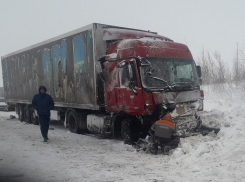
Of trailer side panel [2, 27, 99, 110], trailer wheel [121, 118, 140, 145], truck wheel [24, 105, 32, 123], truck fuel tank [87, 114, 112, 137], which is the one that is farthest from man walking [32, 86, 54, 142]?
truck wheel [24, 105, 32, 123]

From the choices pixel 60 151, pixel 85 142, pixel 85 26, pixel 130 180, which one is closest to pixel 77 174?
pixel 130 180

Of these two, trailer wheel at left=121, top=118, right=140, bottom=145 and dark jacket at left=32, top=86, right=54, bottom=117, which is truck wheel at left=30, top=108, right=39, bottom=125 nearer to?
dark jacket at left=32, top=86, right=54, bottom=117

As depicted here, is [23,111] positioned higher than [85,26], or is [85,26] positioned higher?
[85,26]

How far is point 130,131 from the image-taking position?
8562mm

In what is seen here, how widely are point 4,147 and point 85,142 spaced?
2.43m

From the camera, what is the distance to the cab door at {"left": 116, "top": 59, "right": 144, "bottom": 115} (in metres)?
7.90

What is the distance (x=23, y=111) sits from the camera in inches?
671

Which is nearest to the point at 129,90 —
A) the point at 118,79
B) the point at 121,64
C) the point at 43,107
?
the point at 118,79

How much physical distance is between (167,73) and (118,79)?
1.50 metres

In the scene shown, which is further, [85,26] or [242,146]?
[85,26]

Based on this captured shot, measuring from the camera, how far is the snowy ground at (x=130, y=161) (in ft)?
17.2

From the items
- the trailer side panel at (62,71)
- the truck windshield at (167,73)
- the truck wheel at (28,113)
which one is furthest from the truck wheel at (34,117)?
the truck windshield at (167,73)

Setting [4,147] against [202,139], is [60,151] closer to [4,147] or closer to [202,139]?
[4,147]

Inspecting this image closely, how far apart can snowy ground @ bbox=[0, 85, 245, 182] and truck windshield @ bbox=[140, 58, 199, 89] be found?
5.33 feet
